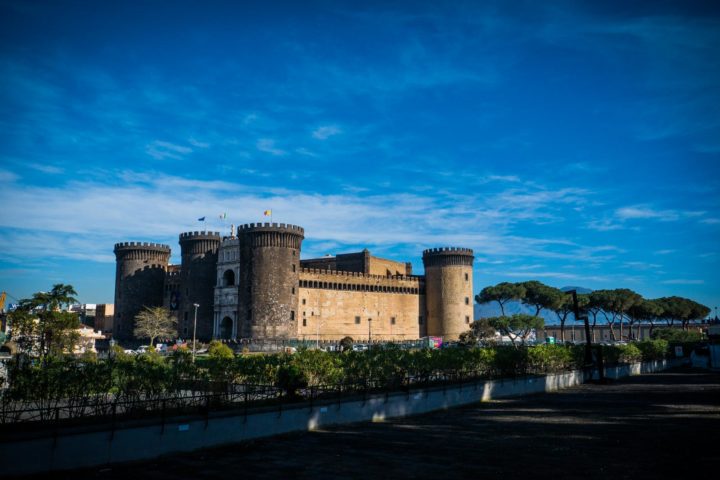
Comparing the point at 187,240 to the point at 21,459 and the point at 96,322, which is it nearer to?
the point at 96,322

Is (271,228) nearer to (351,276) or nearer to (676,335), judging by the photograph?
(351,276)

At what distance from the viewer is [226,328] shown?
77.1m

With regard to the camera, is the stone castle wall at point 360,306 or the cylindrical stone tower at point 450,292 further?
the cylindrical stone tower at point 450,292

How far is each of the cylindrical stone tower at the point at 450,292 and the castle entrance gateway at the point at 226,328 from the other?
3111cm

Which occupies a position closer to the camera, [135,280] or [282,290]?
[282,290]

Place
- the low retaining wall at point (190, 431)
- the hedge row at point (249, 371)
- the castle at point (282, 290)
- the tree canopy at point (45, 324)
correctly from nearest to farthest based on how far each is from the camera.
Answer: the low retaining wall at point (190, 431) < the hedge row at point (249, 371) < the tree canopy at point (45, 324) < the castle at point (282, 290)

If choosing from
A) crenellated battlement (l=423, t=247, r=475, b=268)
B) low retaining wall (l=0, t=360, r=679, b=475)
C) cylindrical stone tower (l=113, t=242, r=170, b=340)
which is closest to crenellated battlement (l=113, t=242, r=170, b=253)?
cylindrical stone tower (l=113, t=242, r=170, b=340)

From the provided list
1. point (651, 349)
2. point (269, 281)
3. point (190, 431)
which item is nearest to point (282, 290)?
point (269, 281)

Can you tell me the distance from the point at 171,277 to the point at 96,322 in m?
34.6

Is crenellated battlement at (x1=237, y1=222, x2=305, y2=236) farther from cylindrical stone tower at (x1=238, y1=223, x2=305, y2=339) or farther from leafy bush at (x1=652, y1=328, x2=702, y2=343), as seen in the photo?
leafy bush at (x1=652, y1=328, x2=702, y2=343)

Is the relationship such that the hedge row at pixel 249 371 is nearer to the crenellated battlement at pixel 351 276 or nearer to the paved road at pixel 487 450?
the paved road at pixel 487 450

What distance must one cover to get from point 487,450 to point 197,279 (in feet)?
227

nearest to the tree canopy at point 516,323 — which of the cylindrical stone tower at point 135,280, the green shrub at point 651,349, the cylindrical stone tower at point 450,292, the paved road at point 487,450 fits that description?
the cylindrical stone tower at point 450,292

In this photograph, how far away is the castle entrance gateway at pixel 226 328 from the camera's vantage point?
3004 inches
